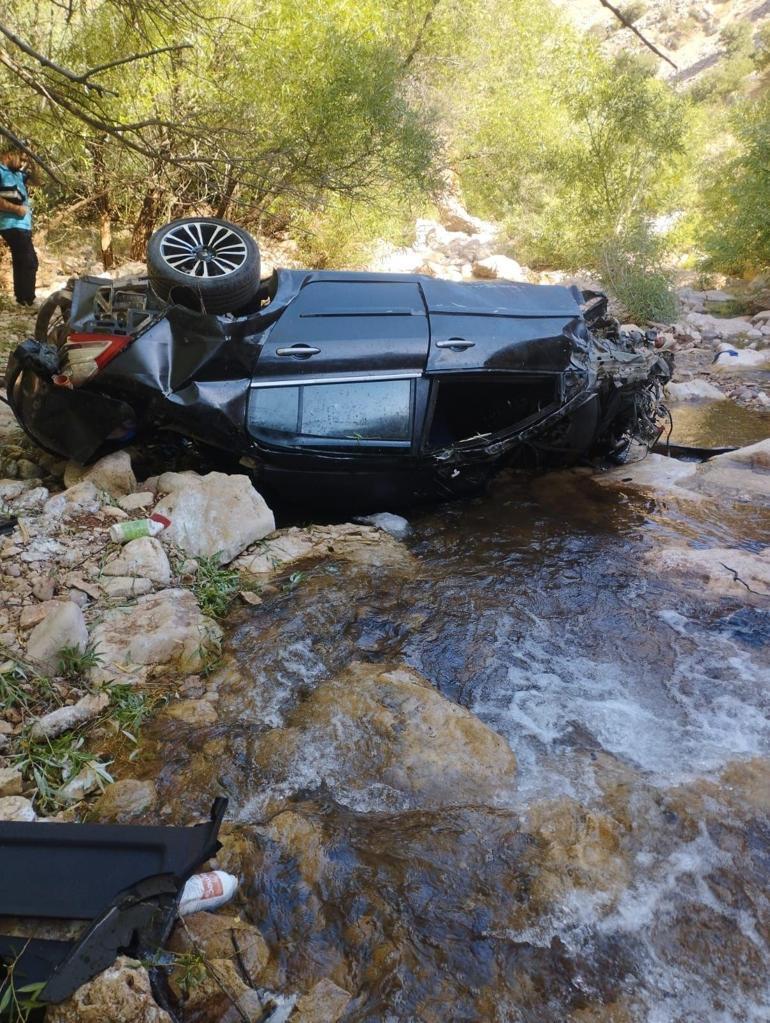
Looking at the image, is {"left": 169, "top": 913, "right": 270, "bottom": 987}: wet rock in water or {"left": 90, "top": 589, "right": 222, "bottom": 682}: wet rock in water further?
{"left": 90, "top": 589, "right": 222, "bottom": 682}: wet rock in water

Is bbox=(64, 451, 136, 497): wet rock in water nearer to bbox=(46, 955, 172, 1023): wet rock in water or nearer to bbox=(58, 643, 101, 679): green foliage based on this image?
bbox=(58, 643, 101, 679): green foliage

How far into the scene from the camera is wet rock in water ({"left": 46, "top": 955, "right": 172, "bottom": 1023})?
5.50 feet

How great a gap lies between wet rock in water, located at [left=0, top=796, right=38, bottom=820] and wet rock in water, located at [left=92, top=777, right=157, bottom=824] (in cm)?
23

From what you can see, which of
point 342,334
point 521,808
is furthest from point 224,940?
point 342,334

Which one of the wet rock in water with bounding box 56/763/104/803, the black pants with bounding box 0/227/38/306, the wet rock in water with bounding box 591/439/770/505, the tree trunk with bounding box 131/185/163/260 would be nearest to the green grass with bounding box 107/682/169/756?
the wet rock in water with bounding box 56/763/104/803

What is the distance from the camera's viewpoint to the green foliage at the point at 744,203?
50.1 feet

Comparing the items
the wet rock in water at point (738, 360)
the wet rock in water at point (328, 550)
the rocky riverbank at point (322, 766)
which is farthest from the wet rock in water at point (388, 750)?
the wet rock in water at point (738, 360)

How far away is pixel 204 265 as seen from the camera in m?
4.46

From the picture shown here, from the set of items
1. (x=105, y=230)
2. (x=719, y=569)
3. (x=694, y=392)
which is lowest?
(x=719, y=569)

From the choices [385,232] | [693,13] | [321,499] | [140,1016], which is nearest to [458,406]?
[321,499]

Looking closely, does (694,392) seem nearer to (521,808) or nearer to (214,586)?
(214,586)

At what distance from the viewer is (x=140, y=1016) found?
1729 mm

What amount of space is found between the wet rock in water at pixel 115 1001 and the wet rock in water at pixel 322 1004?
0.41 meters

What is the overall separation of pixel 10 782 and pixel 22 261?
26.8 feet
